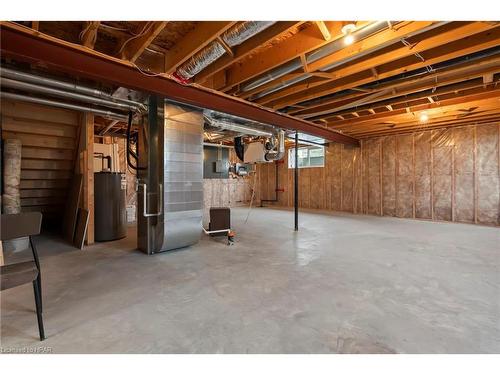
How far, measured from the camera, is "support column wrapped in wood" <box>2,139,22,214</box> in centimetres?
321

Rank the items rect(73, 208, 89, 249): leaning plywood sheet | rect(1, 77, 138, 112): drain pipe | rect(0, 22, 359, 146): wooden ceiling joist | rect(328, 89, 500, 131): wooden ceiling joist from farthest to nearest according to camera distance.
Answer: rect(328, 89, 500, 131): wooden ceiling joist, rect(73, 208, 89, 249): leaning plywood sheet, rect(1, 77, 138, 112): drain pipe, rect(0, 22, 359, 146): wooden ceiling joist

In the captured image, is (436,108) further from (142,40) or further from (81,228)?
(81,228)

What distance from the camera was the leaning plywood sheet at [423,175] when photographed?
6207 millimetres

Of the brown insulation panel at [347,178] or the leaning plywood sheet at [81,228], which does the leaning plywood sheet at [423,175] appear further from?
the leaning plywood sheet at [81,228]

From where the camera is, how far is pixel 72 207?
4.04 metres

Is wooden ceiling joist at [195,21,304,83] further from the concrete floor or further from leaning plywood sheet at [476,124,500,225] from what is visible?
leaning plywood sheet at [476,124,500,225]

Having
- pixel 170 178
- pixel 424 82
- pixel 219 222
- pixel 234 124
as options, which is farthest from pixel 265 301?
pixel 424 82

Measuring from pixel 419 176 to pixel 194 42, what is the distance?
6663 millimetres

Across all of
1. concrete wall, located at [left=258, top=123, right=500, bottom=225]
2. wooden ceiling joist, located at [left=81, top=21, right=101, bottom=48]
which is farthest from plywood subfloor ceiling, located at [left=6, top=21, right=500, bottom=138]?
concrete wall, located at [left=258, top=123, right=500, bottom=225]

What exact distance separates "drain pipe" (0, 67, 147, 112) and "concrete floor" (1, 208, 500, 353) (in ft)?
6.77
